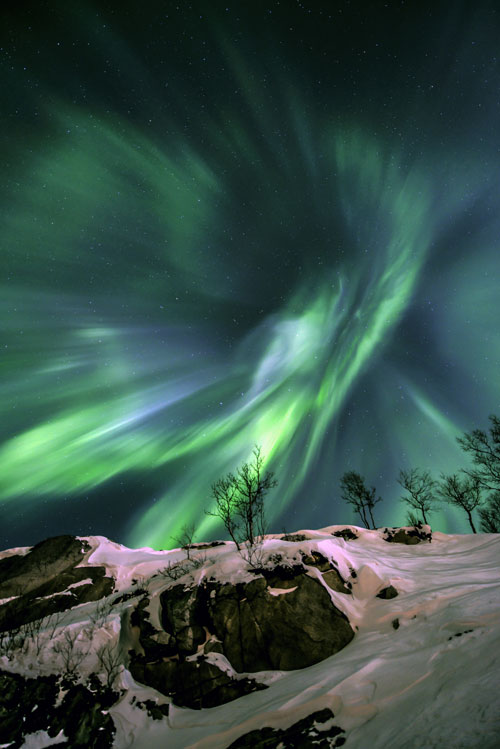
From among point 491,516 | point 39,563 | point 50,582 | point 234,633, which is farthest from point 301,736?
point 491,516

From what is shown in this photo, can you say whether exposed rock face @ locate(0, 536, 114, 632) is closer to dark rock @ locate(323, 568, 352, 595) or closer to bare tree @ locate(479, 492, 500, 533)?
dark rock @ locate(323, 568, 352, 595)

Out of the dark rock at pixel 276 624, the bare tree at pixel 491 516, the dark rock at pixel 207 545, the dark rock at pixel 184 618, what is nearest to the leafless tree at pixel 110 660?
the dark rock at pixel 184 618

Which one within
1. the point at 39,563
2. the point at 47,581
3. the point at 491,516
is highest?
the point at 39,563

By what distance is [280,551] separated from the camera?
13.9 meters

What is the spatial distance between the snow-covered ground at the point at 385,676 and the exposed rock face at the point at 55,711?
1.11ft

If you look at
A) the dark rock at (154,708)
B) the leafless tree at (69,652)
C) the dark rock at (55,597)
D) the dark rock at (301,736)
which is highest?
the dark rock at (55,597)

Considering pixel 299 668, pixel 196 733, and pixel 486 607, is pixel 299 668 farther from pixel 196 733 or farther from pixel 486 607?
pixel 486 607

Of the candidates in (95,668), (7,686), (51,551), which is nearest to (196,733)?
(95,668)

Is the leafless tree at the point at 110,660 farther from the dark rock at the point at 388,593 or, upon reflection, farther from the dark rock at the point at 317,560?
the dark rock at the point at 388,593

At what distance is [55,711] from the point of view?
798 centimetres

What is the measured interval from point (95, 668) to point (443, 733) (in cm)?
1156

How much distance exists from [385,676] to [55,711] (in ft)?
30.3

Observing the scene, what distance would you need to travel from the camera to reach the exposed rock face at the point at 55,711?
24.3 ft

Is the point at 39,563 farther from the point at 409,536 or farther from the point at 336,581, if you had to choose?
the point at 409,536
